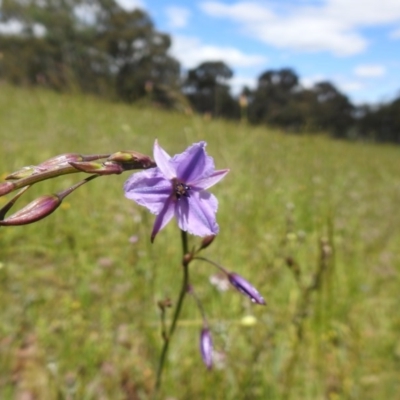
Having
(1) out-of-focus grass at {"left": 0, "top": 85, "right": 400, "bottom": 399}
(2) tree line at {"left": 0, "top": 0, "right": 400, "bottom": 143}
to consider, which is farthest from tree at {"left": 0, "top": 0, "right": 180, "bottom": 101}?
(1) out-of-focus grass at {"left": 0, "top": 85, "right": 400, "bottom": 399}

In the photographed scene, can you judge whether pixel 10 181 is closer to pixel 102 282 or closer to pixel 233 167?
pixel 102 282

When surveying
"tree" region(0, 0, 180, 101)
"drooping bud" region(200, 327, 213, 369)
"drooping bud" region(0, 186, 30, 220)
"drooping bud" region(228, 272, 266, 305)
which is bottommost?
"drooping bud" region(200, 327, 213, 369)

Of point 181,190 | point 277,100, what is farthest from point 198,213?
point 277,100

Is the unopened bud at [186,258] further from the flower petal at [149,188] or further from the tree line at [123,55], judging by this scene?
the tree line at [123,55]

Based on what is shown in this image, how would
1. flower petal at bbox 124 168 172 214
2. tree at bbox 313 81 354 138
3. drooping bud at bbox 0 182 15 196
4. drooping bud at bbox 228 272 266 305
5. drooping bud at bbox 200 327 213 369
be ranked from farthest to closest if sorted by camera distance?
1. tree at bbox 313 81 354 138
2. drooping bud at bbox 200 327 213 369
3. drooping bud at bbox 228 272 266 305
4. flower petal at bbox 124 168 172 214
5. drooping bud at bbox 0 182 15 196

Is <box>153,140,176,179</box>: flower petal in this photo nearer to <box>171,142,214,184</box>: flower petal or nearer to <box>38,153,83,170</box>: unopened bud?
<box>171,142,214,184</box>: flower petal

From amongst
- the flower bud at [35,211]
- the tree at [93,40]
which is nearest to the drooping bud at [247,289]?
the flower bud at [35,211]
